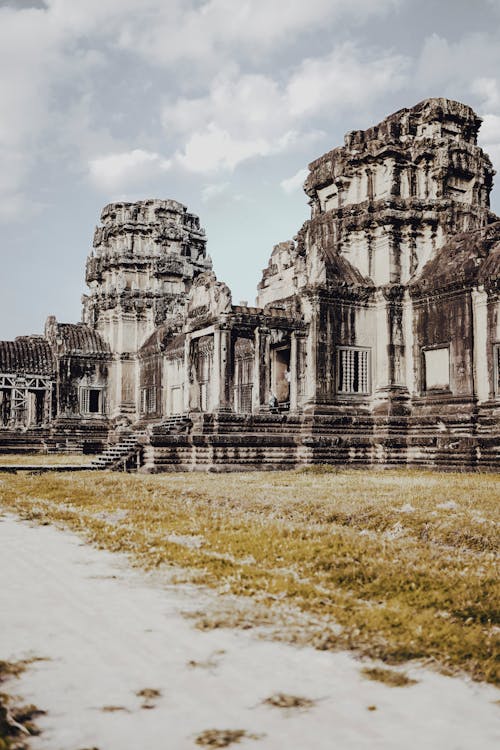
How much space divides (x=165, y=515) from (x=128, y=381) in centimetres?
3111

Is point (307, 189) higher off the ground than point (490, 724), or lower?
higher

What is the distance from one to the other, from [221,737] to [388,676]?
3.92 ft

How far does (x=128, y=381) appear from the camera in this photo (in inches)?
1610

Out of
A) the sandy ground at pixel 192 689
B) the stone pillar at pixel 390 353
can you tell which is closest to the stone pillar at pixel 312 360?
the stone pillar at pixel 390 353

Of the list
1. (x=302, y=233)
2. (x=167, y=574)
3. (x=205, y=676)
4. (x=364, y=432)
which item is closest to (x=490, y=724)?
(x=205, y=676)

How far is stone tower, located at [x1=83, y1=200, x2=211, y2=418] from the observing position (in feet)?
134

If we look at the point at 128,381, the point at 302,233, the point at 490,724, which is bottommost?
the point at 490,724

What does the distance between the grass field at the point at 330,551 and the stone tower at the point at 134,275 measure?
85.6 feet

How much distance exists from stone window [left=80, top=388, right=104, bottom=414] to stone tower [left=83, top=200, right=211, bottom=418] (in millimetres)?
507

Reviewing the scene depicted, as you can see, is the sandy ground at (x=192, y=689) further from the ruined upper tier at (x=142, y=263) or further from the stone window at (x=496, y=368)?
the ruined upper tier at (x=142, y=263)

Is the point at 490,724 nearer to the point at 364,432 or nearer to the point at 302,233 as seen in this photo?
the point at 364,432

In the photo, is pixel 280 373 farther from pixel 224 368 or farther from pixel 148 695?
pixel 148 695

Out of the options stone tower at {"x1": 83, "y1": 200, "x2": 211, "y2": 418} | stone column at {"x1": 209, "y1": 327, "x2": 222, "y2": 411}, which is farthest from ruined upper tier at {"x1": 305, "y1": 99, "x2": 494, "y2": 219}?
stone tower at {"x1": 83, "y1": 200, "x2": 211, "y2": 418}

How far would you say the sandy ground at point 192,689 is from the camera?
333 cm
